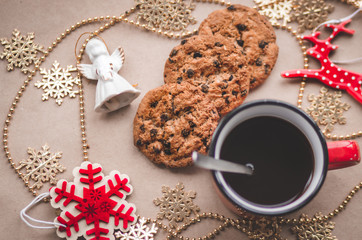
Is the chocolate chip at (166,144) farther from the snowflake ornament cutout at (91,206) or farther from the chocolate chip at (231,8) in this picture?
the chocolate chip at (231,8)

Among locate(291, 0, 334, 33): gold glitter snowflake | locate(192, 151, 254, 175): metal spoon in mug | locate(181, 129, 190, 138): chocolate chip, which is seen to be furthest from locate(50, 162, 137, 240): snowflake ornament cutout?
locate(291, 0, 334, 33): gold glitter snowflake

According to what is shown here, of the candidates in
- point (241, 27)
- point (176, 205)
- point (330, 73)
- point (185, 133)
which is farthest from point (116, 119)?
point (330, 73)

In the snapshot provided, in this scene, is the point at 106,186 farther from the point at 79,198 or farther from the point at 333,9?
the point at 333,9

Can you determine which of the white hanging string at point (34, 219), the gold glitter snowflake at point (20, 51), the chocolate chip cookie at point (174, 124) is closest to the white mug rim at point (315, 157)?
the chocolate chip cookie at point (174, 124)

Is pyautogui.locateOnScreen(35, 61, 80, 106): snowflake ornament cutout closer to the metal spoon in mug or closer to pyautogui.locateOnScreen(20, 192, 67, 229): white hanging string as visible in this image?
pyautogui.locateOnScreen(20, 192, 67, 229): white hanging string

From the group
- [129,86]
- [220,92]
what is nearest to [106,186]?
[129,86]
